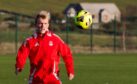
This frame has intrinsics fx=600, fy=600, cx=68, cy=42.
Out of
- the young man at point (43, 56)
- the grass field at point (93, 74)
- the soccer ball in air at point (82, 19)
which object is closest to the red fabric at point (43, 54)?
the young man at point (43, 56)

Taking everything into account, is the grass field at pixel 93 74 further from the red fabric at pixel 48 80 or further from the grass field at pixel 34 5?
the grass field at pixel 34 5

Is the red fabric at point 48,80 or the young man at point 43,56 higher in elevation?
the young man at point 43,56

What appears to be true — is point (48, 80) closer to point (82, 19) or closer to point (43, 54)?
point (43, 54)

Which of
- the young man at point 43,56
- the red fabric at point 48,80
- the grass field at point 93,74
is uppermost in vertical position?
the young man at point 43,56

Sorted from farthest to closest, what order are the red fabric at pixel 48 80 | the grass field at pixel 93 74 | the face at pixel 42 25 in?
the grass field at pixel 93 74 < the red fabric at pixel 48 80 < the face at pixel 42 25

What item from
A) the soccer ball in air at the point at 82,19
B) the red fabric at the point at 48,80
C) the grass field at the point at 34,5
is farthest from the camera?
the grass field at the point at 34,5

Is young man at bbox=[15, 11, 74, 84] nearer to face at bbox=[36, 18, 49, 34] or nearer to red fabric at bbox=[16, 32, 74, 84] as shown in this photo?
red fabric at bbox=[16, 32, 74, 84]

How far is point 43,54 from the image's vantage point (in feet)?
35.1

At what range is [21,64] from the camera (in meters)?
10.8

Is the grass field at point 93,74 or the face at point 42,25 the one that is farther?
the grass field at point 93,74

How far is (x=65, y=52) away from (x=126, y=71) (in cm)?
1338

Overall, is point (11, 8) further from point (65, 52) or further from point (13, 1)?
point (65, 52)

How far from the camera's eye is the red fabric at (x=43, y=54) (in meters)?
10.7

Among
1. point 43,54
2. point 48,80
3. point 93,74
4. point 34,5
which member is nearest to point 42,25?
point 43,54
